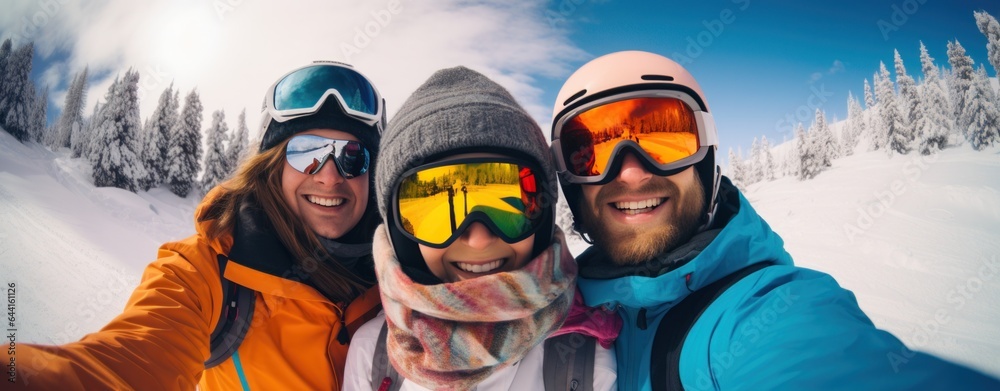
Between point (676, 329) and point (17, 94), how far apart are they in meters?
49.0

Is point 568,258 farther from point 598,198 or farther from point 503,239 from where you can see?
point 598,198

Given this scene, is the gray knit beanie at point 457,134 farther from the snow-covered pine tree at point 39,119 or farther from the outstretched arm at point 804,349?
the snow-covered pine tree at point 39,119

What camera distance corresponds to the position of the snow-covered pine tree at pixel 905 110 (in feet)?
108

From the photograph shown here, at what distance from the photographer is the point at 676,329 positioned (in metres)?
1.71

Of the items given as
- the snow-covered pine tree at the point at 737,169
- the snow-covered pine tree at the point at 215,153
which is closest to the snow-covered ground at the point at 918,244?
the snow-covered pine tree at the point at 737,169

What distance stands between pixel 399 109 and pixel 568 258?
126cm

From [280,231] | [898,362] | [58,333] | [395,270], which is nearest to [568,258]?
[395,270]

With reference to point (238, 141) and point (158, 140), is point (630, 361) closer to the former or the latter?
point (158, 140)

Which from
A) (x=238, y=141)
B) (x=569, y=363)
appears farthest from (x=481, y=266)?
(x=238, y=141)

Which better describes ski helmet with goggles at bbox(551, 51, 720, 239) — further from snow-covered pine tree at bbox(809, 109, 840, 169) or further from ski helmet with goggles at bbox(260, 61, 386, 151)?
snow-covered pine tree at bbox(809, 109, 840, 169)

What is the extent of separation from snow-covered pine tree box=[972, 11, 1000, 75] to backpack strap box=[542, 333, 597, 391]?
157ft

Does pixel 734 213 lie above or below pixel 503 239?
above

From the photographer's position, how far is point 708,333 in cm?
159

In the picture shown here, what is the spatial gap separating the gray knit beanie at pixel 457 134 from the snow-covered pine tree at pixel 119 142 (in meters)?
32.5
